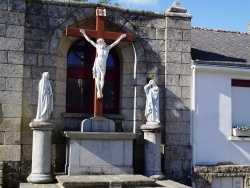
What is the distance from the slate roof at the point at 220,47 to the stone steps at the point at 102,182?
12.1 feet

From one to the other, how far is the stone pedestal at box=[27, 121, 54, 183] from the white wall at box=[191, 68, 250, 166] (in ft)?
12.5

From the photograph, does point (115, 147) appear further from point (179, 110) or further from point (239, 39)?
point (239, 39)

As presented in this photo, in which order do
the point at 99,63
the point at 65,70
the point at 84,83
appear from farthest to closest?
the point at 84,83 → the point at 65,70 → the point at 99,63

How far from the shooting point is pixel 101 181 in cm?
789

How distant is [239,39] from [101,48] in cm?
657

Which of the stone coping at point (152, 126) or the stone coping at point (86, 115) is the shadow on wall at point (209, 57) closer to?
the stone coping at point (152, 126)

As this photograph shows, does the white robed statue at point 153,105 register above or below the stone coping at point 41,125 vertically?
above

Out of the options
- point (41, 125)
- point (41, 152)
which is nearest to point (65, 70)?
point (41, 125)

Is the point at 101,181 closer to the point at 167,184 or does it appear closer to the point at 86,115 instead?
the point at 167,184

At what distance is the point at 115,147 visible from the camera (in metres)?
8.98

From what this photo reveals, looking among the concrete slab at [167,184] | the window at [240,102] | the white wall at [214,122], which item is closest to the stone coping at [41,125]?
the concrete slab at [167,184]

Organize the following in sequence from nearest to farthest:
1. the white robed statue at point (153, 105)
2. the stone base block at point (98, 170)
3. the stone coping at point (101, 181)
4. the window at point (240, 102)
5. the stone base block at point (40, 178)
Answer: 1. the stone coping at point (101, 181)
2. the stone base block at point (40, 178)
3. the stone base block at point (98, 170)
4. the white robed statue at point (153, 105)
5. the window at point (240, 102)

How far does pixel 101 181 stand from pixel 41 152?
1.60 meters

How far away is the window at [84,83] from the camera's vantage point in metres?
9.76
